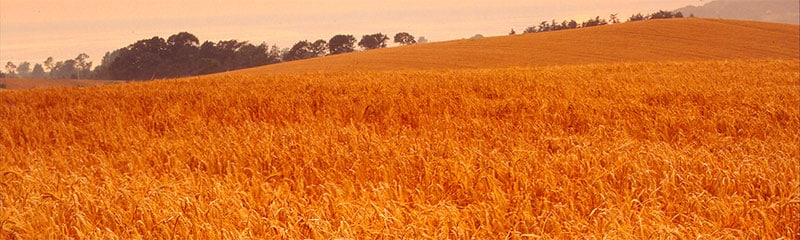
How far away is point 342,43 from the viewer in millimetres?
73750

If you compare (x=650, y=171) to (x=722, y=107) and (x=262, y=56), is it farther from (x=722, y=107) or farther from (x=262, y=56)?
(x=262, y=56)

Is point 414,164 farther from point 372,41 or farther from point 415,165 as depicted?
point 372,41

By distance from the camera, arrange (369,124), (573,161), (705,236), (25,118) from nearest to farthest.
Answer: (705,236)
(573,161)
(369,124)
(25,118)

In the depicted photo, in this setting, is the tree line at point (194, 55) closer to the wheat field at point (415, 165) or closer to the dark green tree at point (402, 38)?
the dark green tree at point (402, 38)

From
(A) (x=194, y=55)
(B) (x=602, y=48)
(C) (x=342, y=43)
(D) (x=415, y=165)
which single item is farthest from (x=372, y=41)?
(D) (x=415, y=165)

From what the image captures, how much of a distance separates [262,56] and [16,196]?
215 feet

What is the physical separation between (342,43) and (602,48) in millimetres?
38938

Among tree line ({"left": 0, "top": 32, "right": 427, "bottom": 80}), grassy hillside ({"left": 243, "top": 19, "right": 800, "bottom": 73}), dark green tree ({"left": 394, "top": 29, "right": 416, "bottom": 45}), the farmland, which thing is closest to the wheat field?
the farmland

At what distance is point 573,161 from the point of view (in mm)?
5160

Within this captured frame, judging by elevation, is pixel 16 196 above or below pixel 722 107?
above

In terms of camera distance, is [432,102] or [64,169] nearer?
[64,169]

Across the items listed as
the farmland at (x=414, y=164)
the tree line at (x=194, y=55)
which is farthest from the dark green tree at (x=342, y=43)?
the farmland at (x=414, y=164)

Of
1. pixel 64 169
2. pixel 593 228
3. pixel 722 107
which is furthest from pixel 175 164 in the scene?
pixel 722 107

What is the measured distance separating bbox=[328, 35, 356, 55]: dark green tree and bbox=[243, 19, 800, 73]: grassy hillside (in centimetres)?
2863
